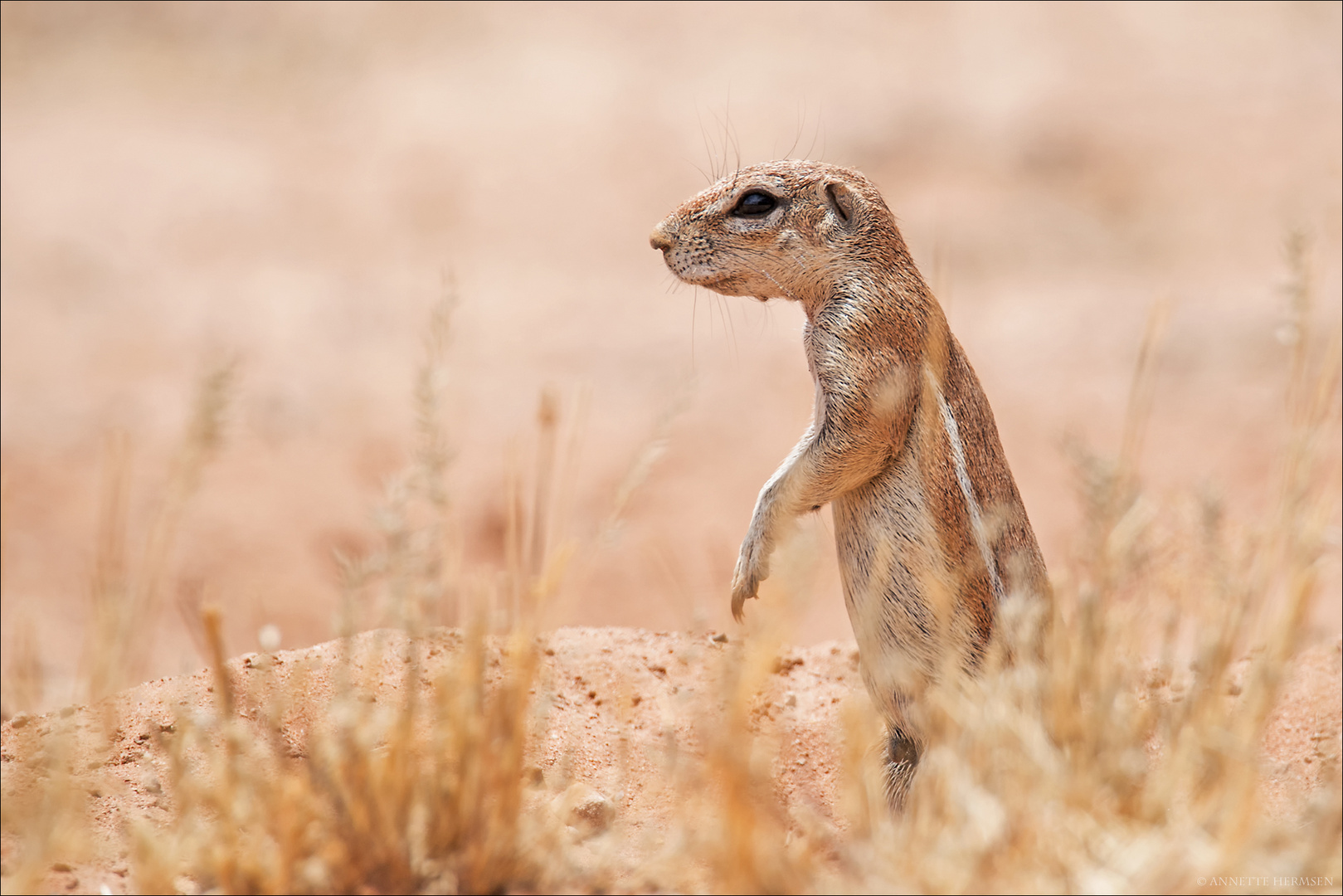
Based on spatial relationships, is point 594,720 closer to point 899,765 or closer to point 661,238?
point 899,765

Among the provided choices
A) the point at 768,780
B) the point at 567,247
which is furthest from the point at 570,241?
the point at 768,780

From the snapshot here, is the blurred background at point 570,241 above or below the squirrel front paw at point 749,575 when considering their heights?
above

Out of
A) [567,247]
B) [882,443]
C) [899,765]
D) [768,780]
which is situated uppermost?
[567,247]

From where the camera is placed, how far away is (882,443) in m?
3.14

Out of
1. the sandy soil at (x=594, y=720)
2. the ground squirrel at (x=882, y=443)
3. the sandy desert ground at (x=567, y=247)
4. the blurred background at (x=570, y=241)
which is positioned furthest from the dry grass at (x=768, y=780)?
the blurred background at (x=570, y=241)

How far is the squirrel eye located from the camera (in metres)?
3.45

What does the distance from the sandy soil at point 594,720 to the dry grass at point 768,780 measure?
16 cm

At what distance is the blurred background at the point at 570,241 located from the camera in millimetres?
8578

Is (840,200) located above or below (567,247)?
below

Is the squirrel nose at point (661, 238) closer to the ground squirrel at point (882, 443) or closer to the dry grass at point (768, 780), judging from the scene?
the ground squirrel at point (882, 443)

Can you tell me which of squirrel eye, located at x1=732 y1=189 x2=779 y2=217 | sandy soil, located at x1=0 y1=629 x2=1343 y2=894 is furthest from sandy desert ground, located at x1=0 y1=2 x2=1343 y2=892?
squirrel eye, located at x1=732 y1=189 x2=779 y2=217

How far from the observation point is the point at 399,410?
9.94 meters

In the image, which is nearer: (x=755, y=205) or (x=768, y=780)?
(x=768, y=780)

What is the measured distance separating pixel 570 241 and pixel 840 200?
938cm
